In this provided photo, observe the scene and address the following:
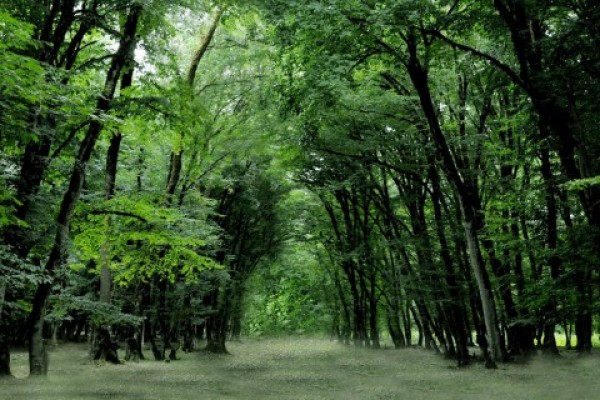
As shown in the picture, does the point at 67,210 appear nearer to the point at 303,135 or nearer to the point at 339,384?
the point at 339,384

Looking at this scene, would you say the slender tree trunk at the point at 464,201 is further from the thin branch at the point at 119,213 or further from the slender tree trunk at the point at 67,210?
the thin branch at the point at 119,213

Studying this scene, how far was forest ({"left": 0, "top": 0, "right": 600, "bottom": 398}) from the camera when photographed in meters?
10.8

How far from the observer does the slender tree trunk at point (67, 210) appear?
12.8 metres

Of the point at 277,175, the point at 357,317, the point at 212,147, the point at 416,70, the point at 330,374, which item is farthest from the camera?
the point at 357,317

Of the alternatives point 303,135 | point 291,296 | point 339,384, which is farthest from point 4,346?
point 291,296

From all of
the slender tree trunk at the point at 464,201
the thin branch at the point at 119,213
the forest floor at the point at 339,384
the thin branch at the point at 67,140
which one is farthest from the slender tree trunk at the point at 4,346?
the slender tree trunk at the point at 464,201

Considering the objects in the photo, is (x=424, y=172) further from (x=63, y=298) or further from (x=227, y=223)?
(x=227, y=223)

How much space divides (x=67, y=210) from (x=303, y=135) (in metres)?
9.50

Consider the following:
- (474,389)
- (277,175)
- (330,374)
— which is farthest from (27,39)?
(277,175)

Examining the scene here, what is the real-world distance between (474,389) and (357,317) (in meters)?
26.1

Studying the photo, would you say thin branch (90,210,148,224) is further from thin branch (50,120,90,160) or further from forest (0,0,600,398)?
thin branch (50,120,90,160)

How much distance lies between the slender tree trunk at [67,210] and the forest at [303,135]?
5 cm

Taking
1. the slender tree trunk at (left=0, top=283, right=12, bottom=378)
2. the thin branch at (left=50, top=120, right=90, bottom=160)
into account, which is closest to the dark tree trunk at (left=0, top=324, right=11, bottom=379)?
the slender tree trunk at (left=0, top=283, right=12, bottom=378)

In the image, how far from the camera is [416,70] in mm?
13867
